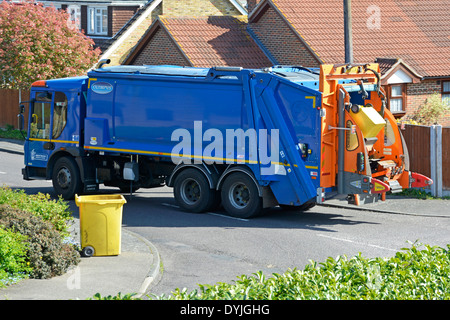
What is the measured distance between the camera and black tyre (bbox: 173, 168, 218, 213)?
1648cm

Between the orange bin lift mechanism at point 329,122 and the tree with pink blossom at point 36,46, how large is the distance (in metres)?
17.4

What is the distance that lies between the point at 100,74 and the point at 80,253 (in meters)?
6.37

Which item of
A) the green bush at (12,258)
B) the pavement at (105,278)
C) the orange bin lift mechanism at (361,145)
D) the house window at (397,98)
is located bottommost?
the pavement at (105,278)

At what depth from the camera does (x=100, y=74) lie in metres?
17.7

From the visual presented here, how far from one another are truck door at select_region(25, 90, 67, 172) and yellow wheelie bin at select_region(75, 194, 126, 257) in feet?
21.2

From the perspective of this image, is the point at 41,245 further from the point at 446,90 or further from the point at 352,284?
the point at 446,90

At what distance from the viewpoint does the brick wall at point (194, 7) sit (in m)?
38.2

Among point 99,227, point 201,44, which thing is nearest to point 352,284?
point 99,227

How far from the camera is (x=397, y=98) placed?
2750 cm

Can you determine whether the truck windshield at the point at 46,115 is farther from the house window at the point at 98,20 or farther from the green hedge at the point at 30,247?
the house window at the point at 98,20

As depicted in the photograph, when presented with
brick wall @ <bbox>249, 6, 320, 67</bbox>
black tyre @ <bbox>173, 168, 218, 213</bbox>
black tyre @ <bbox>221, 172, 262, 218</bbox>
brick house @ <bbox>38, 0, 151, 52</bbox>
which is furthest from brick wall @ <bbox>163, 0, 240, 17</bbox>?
black tyre @ <bbox>221, 172, 262, 218</bbox>

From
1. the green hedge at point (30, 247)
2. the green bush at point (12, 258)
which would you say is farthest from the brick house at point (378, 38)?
the green bush at point (12, 258)

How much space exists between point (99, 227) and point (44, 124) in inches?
280
